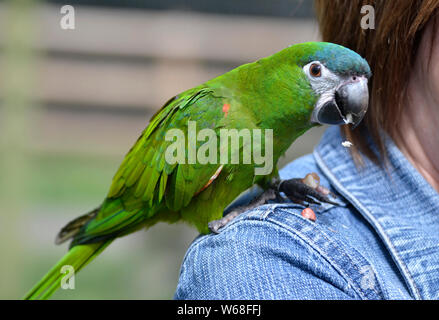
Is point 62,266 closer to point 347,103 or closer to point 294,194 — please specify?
point 294,194

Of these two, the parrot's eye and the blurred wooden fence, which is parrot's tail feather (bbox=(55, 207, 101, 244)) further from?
the blurred wooden fence

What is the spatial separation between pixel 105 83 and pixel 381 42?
2.49m

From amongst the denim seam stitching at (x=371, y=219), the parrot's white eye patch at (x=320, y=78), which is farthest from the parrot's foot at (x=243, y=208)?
the parrot's white eye patch at (x=320, y=78)

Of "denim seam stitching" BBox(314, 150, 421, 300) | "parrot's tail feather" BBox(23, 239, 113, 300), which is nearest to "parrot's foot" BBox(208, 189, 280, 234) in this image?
"denim seam stitching" BBox(314, 150, 421, 300)

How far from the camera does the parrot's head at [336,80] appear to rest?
0.79m

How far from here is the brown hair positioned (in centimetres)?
81

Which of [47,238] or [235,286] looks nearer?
[235,286]

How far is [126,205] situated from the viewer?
3.40ft

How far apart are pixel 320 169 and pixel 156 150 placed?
348mm

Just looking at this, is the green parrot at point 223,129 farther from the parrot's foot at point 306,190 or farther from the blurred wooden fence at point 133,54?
the blurred wooden fence at point 133,54
